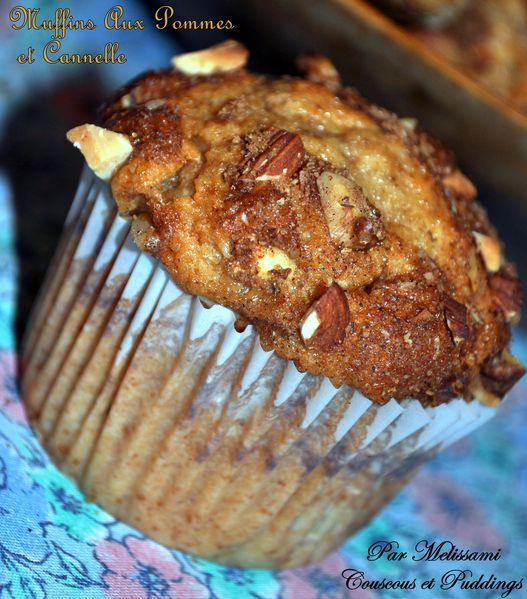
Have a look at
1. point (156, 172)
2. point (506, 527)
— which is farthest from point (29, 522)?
point (506, 527)

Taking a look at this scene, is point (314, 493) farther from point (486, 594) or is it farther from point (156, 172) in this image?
point (156, 172)

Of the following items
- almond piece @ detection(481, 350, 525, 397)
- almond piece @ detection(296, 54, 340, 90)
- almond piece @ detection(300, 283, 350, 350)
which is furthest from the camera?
almond piece @ detection(296, 54, 340, 90)

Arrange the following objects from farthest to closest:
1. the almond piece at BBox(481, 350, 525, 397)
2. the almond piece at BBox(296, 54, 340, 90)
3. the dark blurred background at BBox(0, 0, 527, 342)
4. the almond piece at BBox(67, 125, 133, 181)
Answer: the dark blurred background at BBox(0, 0, 527, 342), the almond piece at BBox(296, 54, 340, 90), the almond piece at BBox(481, 350, 525, 397), the almond piece at BBox(67, 125, 133, 181)

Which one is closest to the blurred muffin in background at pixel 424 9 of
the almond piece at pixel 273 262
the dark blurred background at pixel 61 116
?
the dark blurred background at pixel 61 116

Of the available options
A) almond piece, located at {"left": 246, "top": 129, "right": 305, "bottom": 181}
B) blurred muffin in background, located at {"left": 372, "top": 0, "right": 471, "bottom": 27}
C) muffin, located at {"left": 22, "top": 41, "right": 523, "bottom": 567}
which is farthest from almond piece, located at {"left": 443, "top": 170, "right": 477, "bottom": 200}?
blurred muffin in background, located at {"left": 372, "top": 0, "right": 471, "bottom": 27}

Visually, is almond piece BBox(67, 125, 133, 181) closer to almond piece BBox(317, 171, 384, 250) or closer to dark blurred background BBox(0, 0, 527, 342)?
almond piece BBox(317, 171, 384, 250)

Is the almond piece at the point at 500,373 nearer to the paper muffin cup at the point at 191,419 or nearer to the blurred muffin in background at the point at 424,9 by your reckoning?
the paper muffin cup at the point at 191,419

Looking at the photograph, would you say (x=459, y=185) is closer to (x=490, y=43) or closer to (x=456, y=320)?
(x=456, y=320)
